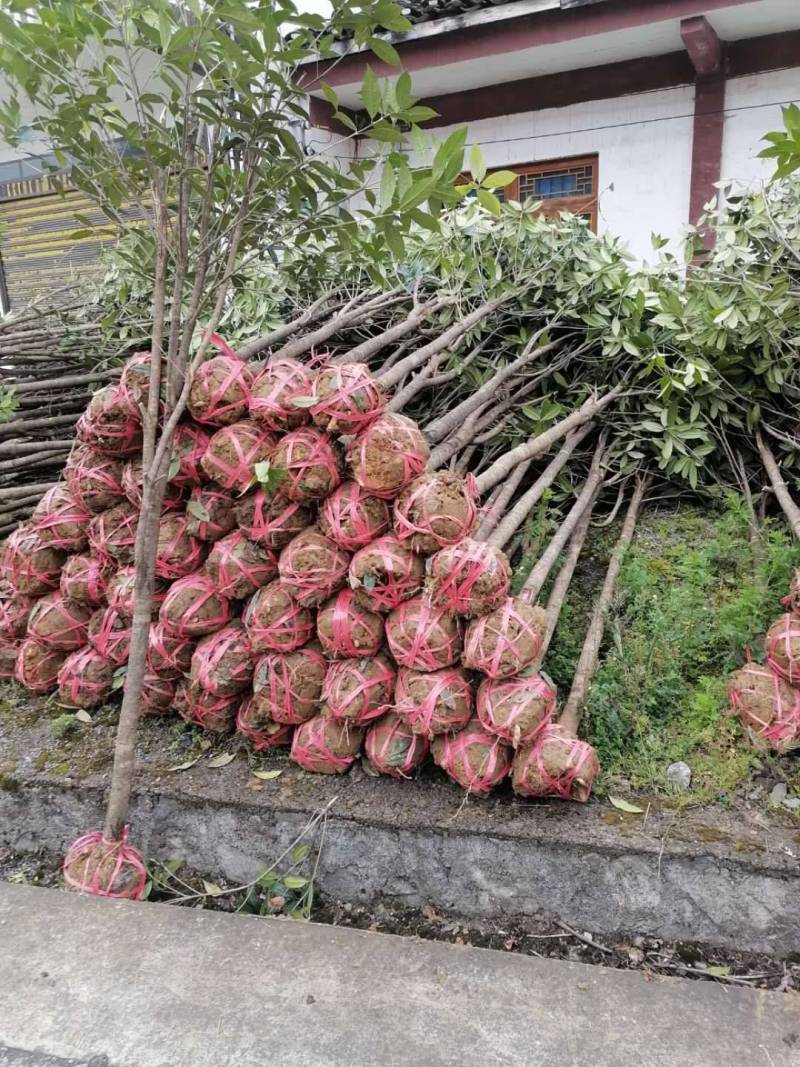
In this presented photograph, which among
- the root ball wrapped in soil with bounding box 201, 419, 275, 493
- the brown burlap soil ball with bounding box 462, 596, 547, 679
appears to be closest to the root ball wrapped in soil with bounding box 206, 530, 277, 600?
the root ball wrapped in soil with bounding box 201, 419, 275, 493

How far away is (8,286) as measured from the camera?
Result: 416 inches

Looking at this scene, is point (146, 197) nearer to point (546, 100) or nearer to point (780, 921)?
point (780, 921)

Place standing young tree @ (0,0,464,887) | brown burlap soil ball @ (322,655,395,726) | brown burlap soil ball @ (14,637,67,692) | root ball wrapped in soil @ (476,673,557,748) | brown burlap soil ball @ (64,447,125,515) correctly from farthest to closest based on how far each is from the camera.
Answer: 1. brown burlap soil ball @ (14,637,67,692)
2. brown burlap soil ball @ (64,447,125,515)
3. brown burlap soil ball @ (322,655,395,726)
4. root ball wrapped in soil @ (476,673,557,748)
5. standing young tree @ (0,0,464,887)

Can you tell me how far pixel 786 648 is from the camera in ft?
7.93

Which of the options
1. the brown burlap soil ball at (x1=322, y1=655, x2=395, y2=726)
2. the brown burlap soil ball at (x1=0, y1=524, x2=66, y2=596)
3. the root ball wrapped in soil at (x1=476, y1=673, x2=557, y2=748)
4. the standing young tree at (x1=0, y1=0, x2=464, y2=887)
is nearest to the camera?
the standing young tree at (x1=0, y1=0, x2=464, y2=887)

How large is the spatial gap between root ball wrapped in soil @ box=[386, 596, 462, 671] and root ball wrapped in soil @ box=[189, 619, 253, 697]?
0.62 m

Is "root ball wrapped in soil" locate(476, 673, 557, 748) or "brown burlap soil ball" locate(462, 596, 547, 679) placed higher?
"brown burlap soil ball" locate(462, 596, 547, 679)

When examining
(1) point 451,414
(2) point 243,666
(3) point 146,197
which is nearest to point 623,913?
(2) point 243,666

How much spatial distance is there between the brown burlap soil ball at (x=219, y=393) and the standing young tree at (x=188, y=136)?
0.08 metres

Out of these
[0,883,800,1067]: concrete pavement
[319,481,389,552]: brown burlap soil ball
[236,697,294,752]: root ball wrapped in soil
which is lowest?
[0,883,800,1067]: concrete pavement

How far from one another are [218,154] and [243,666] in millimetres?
1734

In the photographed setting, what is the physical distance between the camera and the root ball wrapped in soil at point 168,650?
2.72 meters

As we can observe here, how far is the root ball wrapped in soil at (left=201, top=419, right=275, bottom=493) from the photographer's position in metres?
2.45

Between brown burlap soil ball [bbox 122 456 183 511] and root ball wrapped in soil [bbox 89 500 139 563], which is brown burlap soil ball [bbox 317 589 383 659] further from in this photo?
root ball wrapped in soil [bbox 89 500 139 563]
